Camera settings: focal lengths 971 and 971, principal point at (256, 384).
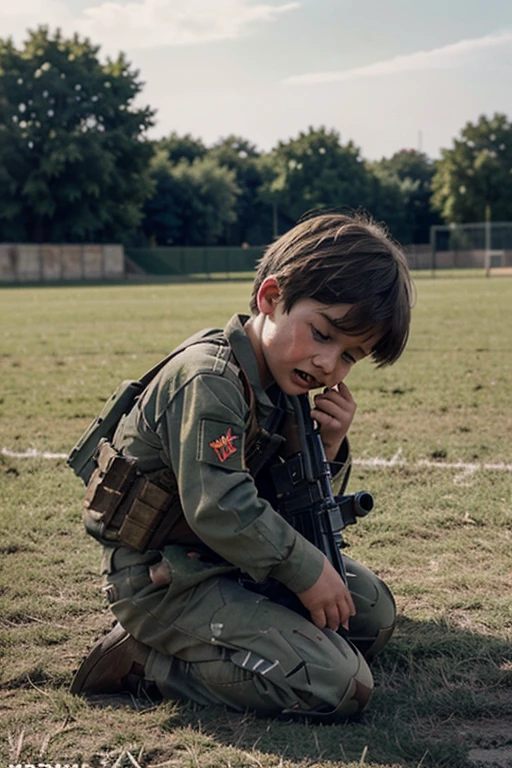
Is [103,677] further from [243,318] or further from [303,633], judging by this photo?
[243,318]

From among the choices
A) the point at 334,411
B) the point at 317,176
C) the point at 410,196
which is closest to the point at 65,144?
the point at 317,176

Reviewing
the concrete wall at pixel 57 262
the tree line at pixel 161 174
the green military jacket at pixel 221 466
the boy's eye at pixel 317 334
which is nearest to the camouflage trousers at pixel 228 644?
the green military jacket at pixel 221 466

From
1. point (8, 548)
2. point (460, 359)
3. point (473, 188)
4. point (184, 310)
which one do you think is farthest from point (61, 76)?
point (8, 548)

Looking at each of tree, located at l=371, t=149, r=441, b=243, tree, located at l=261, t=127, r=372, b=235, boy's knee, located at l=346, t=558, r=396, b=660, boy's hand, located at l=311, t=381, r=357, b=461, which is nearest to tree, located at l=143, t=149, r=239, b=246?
tree, located at l=261, t=127, r=372, b=235

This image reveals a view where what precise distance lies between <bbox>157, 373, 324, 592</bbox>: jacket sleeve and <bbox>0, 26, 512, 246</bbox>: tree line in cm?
4045

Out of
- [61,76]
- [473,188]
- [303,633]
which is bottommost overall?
[303,633]

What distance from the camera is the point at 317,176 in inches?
2879

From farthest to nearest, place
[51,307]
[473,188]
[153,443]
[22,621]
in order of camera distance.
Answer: [473,188] < [51,307] < [22,621] < [153,443]

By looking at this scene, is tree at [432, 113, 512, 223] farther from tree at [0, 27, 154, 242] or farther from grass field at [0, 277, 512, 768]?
grass field at [0, 277, 512, 768]

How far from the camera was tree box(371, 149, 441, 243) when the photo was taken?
245 ft

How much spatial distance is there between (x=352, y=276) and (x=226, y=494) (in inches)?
27.8

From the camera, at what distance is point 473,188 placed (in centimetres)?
6950

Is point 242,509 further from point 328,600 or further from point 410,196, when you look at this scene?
point 410,196

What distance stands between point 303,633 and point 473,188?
70099 millimetres
